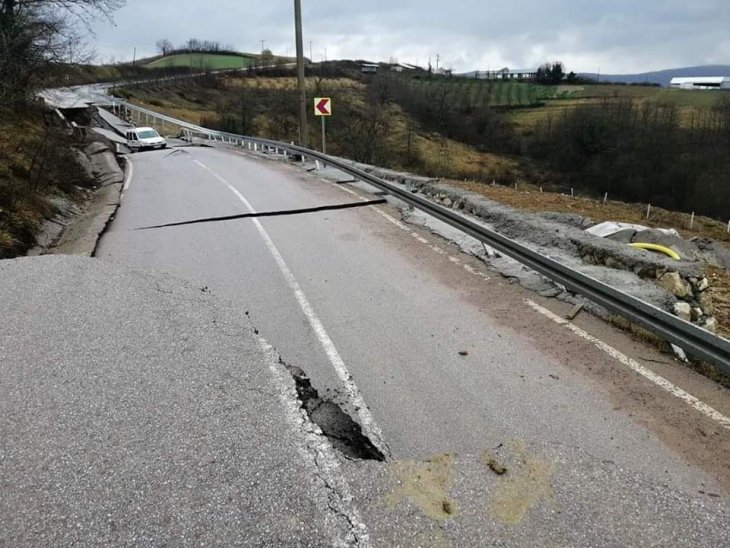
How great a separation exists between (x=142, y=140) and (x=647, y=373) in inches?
1213

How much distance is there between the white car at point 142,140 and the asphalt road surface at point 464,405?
23971mm

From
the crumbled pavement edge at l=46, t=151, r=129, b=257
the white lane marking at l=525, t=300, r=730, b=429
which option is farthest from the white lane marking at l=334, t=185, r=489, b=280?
the crumbled pavement edge at l=46, t=151, r=129, b=257

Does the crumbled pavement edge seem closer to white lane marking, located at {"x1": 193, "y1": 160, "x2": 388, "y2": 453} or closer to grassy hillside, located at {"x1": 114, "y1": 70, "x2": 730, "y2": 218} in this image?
white lane marking, located at {"x1": 193, "y1": 160, "x2": 388, "y2": 453}

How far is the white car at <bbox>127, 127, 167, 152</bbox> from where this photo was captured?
29750mm

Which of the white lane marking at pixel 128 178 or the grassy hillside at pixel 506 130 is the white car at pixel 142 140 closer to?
the white lane marking at pixel 128 178

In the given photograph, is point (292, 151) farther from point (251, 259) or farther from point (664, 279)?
point (664, 279)

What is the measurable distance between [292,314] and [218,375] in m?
1.73

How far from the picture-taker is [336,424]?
12.5ft

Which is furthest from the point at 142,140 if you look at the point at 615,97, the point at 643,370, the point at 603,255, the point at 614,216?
the point at 615,97

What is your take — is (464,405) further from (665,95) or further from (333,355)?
(665,95)

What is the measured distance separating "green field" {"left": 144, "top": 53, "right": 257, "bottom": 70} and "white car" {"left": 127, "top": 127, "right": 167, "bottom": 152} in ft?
264

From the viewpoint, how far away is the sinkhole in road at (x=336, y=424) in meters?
3.49

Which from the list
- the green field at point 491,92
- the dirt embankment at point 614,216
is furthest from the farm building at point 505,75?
the dirt embankment at point 614,216

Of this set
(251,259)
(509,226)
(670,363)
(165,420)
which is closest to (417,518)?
(165,420)
